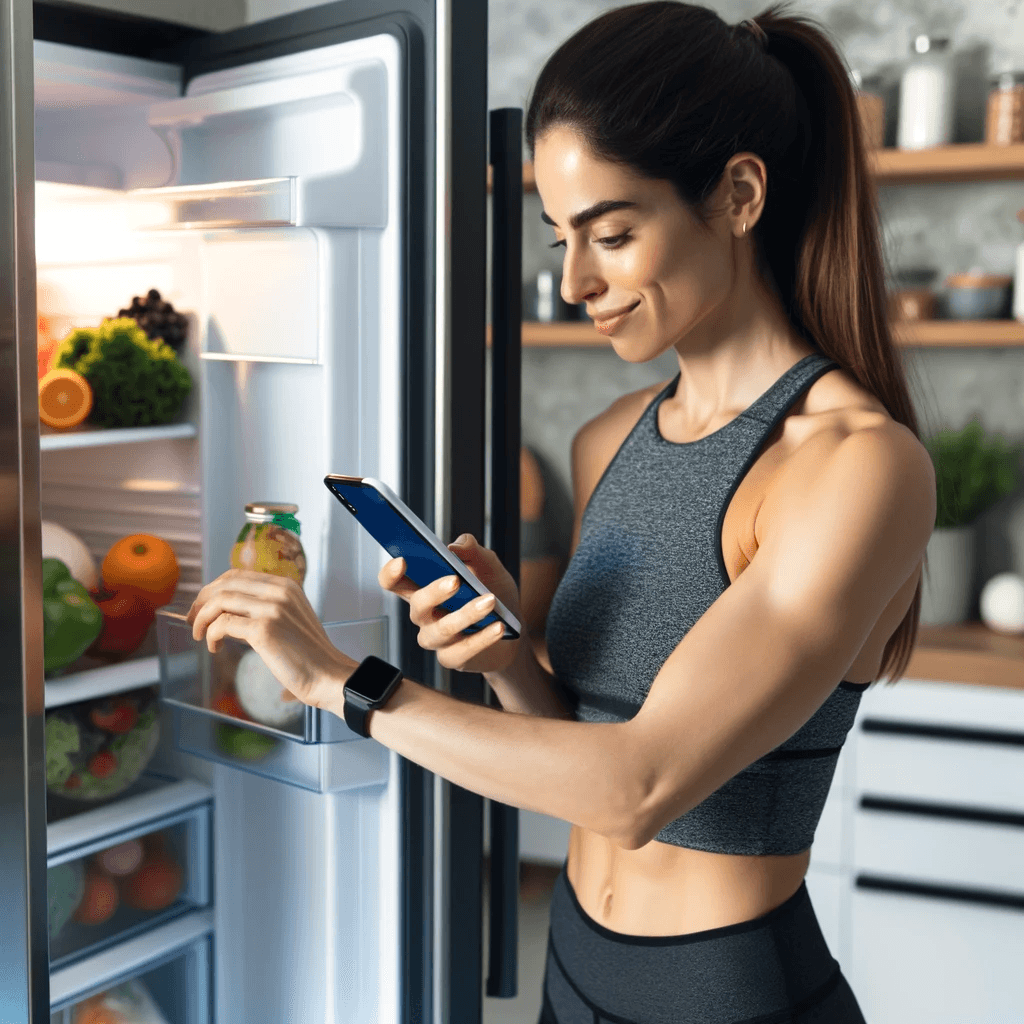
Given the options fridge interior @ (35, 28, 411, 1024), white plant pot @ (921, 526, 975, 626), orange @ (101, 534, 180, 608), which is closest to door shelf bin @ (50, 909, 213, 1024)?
fridge interior @ (35, 28, 411, 1024)

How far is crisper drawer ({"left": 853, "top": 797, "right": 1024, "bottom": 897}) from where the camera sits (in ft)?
7.06

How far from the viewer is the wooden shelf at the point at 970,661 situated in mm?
2180

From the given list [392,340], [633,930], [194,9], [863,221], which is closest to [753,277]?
[863,221]

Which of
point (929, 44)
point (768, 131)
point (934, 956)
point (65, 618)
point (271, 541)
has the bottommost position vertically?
point (934, 956)

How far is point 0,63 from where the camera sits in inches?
33.0

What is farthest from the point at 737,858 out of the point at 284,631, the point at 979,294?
the point at 979,294

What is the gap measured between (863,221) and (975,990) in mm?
1721

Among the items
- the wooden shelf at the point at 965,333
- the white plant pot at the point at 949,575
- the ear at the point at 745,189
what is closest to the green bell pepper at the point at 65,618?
the ear at the point at 745,189

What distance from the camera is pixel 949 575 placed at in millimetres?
Answer: 2510

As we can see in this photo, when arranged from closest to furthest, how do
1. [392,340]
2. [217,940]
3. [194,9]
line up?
[392,340] < [194,9] < [217,940]

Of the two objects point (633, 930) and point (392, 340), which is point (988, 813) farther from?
point (392, 340)

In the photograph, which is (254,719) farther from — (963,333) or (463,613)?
(963,333)

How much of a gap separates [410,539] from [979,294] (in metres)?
1.90

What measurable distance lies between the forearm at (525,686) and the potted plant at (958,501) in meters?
1.61
